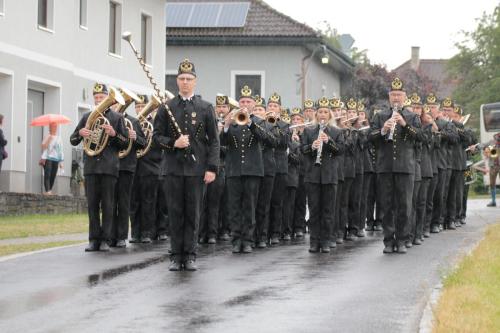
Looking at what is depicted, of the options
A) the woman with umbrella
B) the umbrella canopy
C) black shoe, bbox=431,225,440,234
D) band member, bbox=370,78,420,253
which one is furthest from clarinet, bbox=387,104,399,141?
the umbrella canopy

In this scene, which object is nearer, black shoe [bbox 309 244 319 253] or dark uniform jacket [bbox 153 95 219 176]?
dark uniform jacket [bbox 153 95 219 176]

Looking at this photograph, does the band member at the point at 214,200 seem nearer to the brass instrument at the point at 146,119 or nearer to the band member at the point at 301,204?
the brass instrument at the point at 146,119

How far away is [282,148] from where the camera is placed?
19625mm

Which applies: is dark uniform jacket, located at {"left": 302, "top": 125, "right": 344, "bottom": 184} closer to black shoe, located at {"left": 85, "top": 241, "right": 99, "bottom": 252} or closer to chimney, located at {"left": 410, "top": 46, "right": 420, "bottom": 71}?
black shoe, located at {"left": 85, "top": 241, "right": 99, "bottom": 252}

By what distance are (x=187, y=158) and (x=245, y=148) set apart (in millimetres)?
3351

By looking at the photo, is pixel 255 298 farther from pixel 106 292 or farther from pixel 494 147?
pixel 494 147

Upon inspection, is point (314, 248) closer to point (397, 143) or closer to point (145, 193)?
point (397, 143)

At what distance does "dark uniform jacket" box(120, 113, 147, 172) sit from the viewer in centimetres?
1802

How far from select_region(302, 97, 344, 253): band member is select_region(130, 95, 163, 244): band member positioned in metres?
2.43

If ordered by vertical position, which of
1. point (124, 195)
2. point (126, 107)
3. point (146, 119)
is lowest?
point (124, 195)

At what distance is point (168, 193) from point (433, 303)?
4112 millimetres

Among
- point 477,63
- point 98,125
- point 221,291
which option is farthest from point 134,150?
point 477,63

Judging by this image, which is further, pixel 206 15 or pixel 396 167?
pixel 206 15

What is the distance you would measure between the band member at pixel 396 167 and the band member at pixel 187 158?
→ 3346mm
